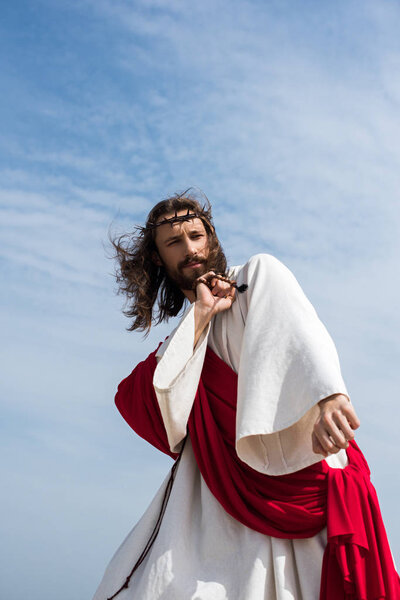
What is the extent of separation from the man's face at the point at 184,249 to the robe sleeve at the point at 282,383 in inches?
26.0

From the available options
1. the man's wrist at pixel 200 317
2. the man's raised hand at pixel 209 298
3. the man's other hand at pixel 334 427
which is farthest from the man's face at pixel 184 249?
the man's other hand at pixel 334 427

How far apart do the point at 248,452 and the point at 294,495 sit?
26cm

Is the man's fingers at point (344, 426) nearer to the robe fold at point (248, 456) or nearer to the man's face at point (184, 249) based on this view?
the robe fold at point (248, 456)

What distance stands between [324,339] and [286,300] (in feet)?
0.86

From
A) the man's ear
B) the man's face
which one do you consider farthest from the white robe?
the man's ear

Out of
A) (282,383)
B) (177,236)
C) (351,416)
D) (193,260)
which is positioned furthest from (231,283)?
(351,416)

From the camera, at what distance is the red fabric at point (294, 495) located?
267cm

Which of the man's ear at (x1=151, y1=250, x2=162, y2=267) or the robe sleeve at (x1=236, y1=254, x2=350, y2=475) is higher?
the man's ear at (x1=151, y1=250, x2=162, y2=267)

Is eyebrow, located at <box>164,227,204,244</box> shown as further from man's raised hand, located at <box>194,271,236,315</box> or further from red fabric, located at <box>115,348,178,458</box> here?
red fabric, located at <box>115,348,178,458</box>

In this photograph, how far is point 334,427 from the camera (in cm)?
261

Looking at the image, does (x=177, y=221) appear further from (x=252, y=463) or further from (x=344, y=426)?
(x=344, y=426)

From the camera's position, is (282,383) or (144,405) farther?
(144,405)

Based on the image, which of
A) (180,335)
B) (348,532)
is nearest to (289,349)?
(180,335)

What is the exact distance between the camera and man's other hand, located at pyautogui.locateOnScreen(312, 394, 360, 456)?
2.60 meters
